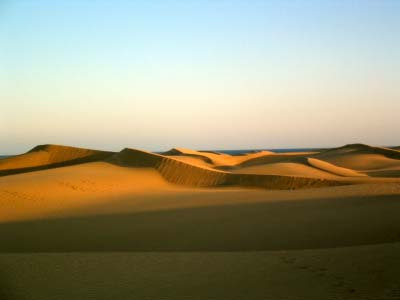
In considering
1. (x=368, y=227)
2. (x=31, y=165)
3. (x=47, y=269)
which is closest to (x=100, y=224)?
(x=47, y=269)

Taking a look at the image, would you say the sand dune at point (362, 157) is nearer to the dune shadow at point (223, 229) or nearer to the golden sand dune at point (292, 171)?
the golden sand dune at point (292, 171)

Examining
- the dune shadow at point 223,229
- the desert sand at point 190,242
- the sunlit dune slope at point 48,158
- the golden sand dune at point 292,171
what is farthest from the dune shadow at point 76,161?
the dune shadow at point 223,229

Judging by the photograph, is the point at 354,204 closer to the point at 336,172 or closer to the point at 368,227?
the point at 368,227

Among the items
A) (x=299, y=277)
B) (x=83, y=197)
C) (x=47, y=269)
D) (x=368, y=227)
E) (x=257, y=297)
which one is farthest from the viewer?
(x=83, y=197)

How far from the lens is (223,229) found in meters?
10.5

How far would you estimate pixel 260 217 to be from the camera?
11633 millimetres

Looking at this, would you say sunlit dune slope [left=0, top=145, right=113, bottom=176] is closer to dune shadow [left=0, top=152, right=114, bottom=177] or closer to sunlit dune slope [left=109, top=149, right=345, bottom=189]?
dune shadow [left=0, top=152, right=114, bottom=177]

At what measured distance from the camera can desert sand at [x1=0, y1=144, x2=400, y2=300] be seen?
5770 millimetres

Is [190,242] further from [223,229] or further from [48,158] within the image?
[48,158]

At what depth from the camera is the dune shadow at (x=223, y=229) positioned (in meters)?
9.10

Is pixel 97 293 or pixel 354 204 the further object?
pixel 354 204

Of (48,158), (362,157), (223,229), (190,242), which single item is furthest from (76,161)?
(362,157)

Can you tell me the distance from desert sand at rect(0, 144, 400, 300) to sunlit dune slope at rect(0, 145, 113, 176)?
370 inches

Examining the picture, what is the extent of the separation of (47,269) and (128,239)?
318cm
